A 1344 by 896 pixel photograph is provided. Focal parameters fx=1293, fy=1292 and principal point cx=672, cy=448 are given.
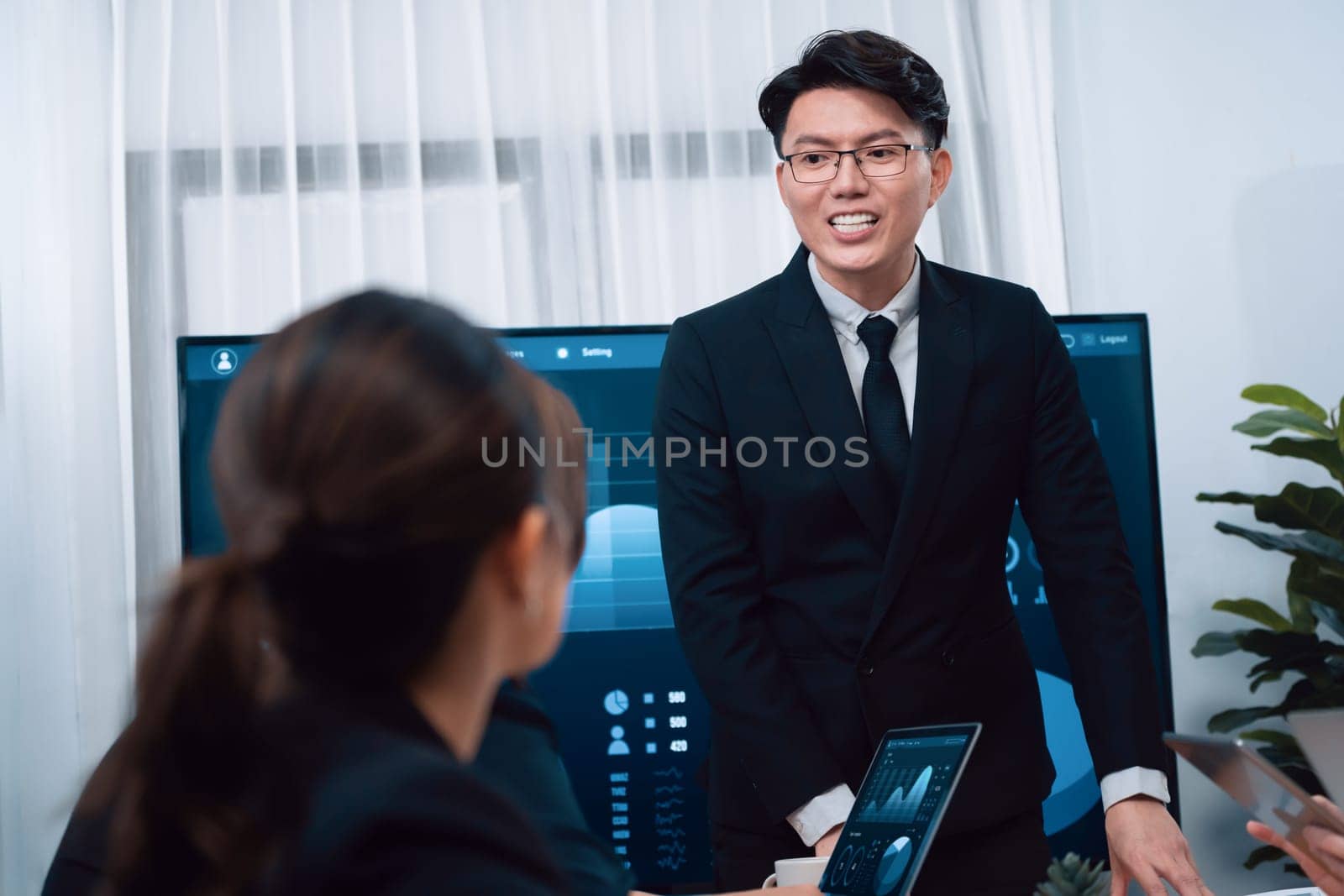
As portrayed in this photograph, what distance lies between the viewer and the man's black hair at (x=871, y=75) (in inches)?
76.6

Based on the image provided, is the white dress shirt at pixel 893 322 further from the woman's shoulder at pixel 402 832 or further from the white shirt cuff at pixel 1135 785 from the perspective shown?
the woman's shoulder at pixel 402 832

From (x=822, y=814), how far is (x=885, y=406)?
62cm

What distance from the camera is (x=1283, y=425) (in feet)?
8.93

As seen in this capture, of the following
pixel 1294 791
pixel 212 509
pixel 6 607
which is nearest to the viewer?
pixel 1294 791

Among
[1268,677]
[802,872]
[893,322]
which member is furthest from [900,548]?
[1268,677]

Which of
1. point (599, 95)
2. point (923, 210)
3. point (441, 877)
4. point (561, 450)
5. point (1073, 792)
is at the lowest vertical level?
point (1073, 792)

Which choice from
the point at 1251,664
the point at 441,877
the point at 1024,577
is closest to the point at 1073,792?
the point at 1024,577

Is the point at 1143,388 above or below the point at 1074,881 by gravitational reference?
above

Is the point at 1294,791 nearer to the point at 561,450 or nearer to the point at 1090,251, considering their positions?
the point at 561,450

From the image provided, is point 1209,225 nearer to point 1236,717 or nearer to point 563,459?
point 1236,717

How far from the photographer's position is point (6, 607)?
2883 mm

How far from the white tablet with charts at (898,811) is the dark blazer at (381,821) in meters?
0.53

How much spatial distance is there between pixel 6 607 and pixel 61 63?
127 cm

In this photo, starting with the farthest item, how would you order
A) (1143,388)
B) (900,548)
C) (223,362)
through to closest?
(1143,388) < (223,362) < (900,548)
